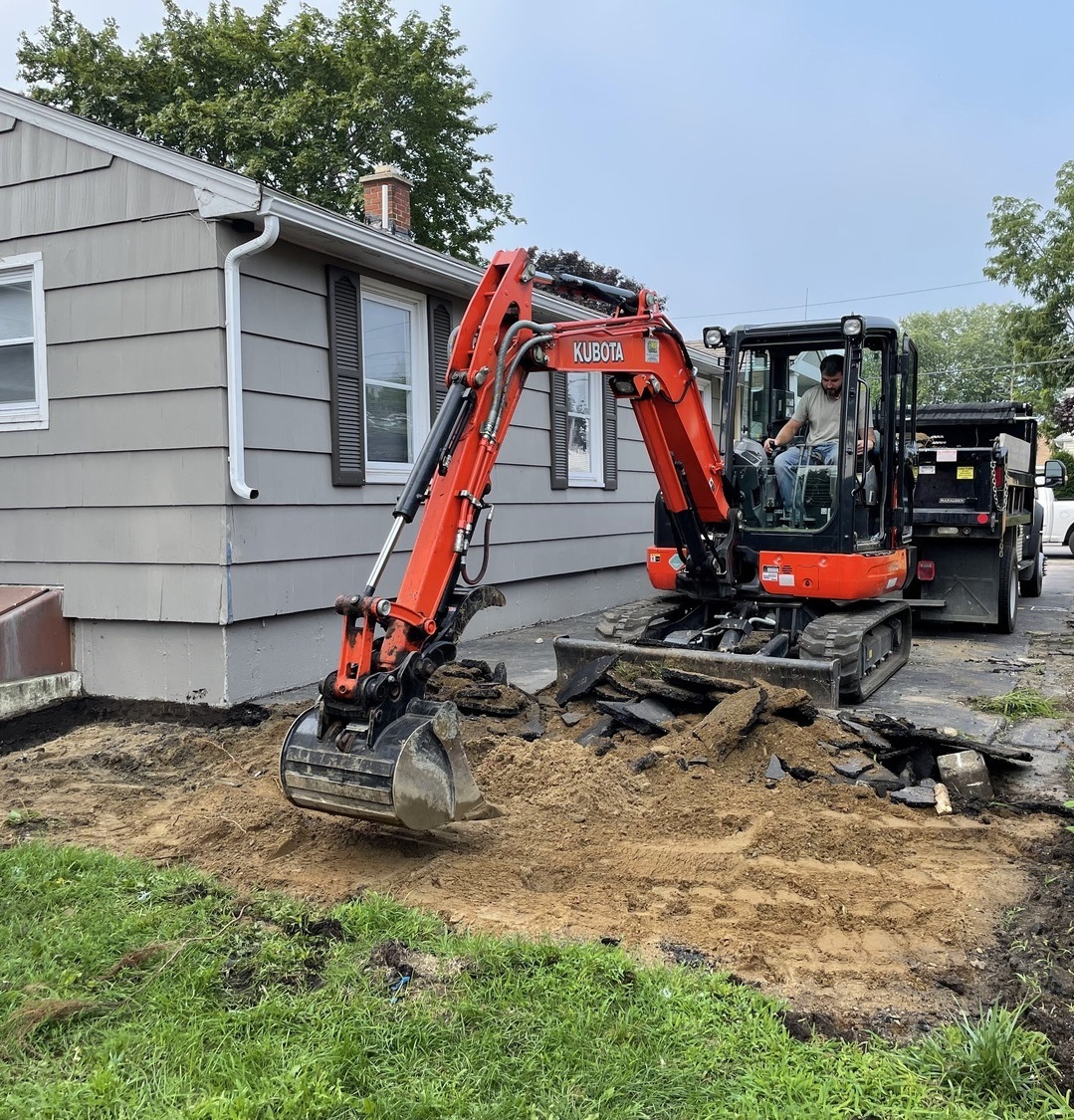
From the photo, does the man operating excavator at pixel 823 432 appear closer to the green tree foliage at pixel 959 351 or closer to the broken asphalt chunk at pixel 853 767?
the broken asphalt chunk at pixel 853 767

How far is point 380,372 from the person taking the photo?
339 inches

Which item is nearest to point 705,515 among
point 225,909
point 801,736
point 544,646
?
point 801,736

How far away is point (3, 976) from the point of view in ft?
10.5

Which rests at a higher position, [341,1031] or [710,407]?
[710,407]

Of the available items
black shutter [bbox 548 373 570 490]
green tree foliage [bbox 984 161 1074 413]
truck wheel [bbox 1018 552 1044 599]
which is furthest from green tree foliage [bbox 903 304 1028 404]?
black shutter [bbox 548 373 570 490]

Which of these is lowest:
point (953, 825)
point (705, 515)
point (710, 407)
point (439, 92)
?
point (953, 825)

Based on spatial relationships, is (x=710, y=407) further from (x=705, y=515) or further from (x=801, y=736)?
(x=801, y=736)

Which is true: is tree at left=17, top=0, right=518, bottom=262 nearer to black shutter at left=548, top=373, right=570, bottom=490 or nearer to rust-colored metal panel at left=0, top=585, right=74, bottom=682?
black shutter at left=548, top=373, right=570, bottom=490

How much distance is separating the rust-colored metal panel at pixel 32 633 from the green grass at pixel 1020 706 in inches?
261

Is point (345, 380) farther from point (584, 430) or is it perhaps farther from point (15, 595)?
point (584, 430)

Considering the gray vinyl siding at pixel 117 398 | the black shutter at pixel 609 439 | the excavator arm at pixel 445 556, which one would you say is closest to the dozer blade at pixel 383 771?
the excavator arm at pixel 445 556

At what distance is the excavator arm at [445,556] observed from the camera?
4020 mm

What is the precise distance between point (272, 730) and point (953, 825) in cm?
401

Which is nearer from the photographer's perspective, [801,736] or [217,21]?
[801,736]
